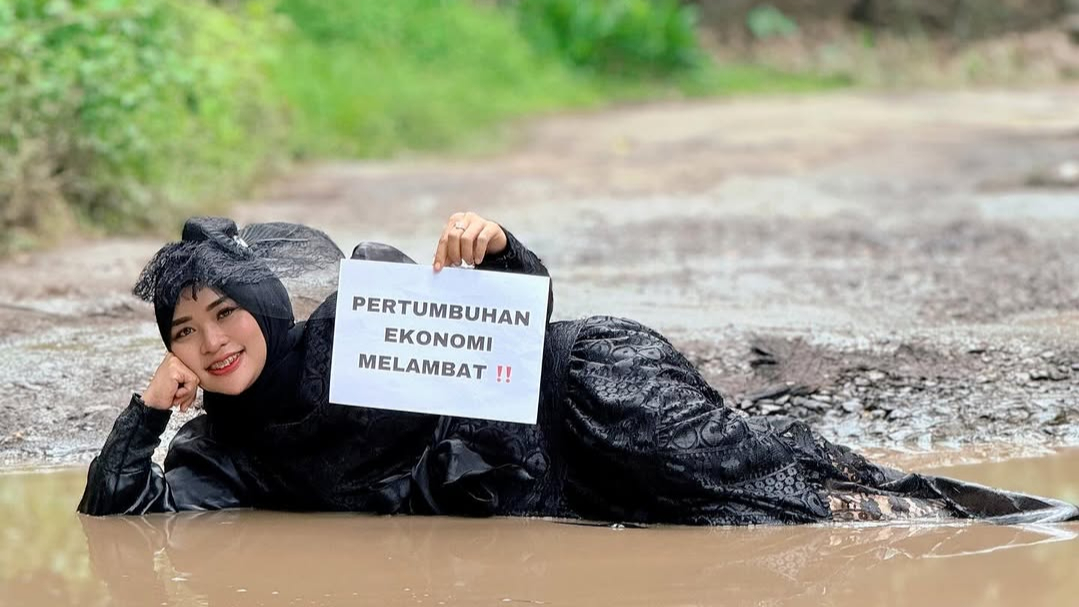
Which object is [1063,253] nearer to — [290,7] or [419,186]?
[419,186]

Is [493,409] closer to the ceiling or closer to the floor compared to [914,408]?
closer to the ceiling

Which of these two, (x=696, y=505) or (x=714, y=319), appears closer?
(x=696, y=505)

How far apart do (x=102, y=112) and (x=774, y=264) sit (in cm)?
324

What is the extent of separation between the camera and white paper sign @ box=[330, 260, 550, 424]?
324 cm

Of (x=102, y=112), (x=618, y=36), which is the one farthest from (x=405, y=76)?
(x=102, y=112)

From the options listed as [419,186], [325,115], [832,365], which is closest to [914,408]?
[832,365]

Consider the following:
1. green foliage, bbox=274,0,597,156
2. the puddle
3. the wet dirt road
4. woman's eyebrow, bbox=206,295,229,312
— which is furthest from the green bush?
the puddle

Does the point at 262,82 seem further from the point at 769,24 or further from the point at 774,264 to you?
the point at 769,24

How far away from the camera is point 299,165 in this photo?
38.9ft

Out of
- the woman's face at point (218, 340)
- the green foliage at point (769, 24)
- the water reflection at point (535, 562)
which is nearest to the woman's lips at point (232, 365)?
the woman's face at point (218, 340)

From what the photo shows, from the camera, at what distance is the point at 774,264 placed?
7211mm

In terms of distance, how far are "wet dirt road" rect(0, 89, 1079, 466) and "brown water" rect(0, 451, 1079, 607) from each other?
0.93 metres

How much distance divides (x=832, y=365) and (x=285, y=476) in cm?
201

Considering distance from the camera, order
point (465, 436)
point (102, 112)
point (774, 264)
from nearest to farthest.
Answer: point (465, 436) → point (774, 264) → point (102, 112)
